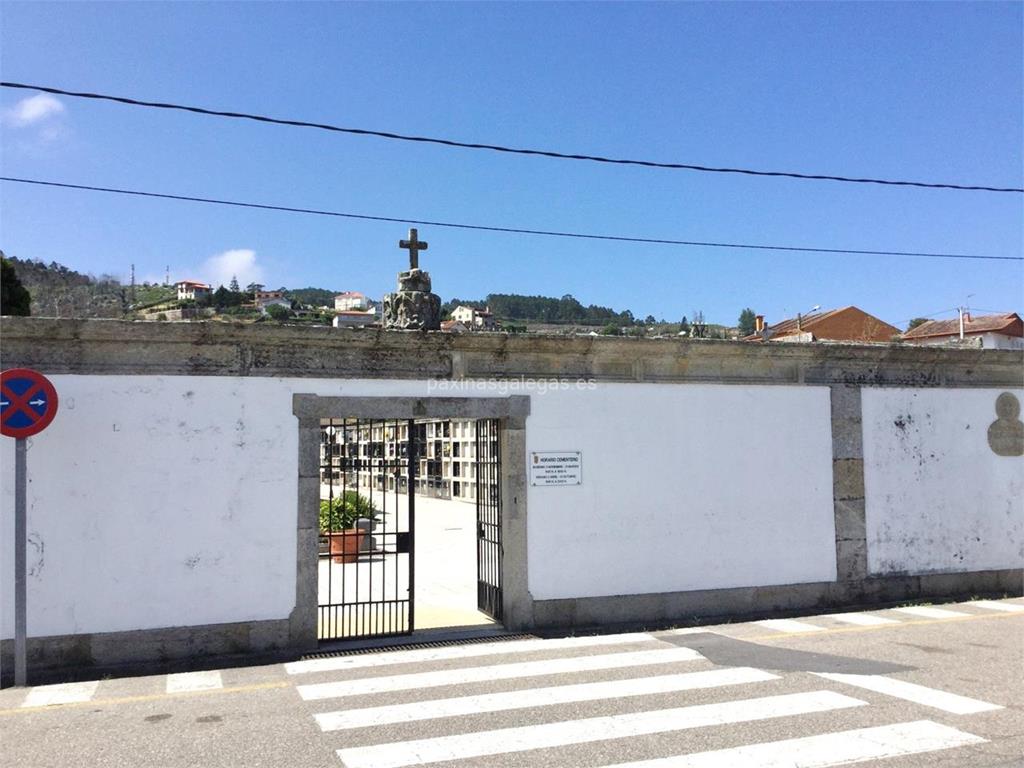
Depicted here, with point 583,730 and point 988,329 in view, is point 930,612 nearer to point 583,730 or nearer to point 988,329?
point 583,730

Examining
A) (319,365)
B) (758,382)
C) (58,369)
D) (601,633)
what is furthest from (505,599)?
(58,369)

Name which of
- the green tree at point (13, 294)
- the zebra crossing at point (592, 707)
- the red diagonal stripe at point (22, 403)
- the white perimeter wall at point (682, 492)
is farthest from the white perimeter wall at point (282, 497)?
the green tree at point (13, 294)

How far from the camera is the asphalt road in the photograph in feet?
17.3

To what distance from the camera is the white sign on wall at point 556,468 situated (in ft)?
30.2

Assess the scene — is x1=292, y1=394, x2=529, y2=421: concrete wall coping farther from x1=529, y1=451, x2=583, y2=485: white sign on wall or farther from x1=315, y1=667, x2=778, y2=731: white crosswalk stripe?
x1=315, y1=667, x2=778, y2=731: white crosswalk stripe

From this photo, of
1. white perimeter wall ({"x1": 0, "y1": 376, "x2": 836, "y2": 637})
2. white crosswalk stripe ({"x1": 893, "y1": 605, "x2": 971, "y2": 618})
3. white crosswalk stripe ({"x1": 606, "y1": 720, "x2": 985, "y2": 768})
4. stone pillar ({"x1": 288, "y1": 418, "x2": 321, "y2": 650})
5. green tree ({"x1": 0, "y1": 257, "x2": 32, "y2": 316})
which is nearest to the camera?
white crosswalk stripe ({"x1": 606, "y1": 720, "x2": 985, "y2": 768})

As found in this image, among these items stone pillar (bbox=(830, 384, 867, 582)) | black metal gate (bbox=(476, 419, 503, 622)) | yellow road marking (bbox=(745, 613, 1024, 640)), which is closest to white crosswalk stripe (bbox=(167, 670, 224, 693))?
black metal gate (bbox=(476, 419, 503, 622))

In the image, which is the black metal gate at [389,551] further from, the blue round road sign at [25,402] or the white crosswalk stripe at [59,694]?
the blue round road sign at [25,402]

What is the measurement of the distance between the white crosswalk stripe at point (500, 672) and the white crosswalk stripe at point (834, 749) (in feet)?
7.39

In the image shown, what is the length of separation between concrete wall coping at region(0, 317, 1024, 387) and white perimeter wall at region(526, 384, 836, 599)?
29 centimetres

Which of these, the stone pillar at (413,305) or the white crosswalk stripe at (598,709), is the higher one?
the stone pillar at (413,305)

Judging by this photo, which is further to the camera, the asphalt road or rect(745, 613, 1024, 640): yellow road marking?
rect(745, 613, 1024, 640): yellow road marking

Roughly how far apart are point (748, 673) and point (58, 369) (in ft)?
23.1

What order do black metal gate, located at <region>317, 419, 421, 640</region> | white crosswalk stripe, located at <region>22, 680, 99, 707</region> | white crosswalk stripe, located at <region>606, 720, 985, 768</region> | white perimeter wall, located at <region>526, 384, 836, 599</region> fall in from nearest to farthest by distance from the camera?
1. white crosswalk stripe, located at <region>606, 720, 985, 768</region>
2. white crosswalk stripe, located at <region>22, 680, 99, 707</region>
3. black metal gate, located at <region>317, 419, 421, 640</region>
4. white perimeter wall, located at <region>526, 384, 836, 599</region>
